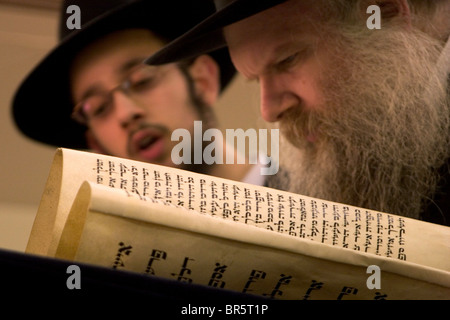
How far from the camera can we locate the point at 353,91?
1.06 m

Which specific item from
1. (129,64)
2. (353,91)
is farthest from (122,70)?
(353,91)

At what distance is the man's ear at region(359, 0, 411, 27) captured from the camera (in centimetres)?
108

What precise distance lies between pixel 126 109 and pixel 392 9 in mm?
457

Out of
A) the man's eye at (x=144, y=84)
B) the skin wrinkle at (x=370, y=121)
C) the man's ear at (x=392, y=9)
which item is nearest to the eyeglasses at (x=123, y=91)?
the man's eye at (x=144, y=84)

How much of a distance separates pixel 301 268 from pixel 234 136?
0.63 meters

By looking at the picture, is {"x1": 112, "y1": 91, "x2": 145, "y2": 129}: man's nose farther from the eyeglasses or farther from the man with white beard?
the man with white beard

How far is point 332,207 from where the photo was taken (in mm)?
586

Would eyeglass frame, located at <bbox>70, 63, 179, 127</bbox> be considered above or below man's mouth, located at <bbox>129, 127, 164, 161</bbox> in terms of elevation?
above

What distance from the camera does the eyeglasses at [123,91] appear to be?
1.12m

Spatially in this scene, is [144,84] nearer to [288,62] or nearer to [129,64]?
[129,64]

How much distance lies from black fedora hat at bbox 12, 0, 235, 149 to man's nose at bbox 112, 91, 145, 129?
Result: 0.06 m

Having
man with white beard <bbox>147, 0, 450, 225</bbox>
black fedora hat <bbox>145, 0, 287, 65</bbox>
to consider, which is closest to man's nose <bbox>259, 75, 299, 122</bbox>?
man with white beard <bbox>147, 0, 450, 225</bbox>
